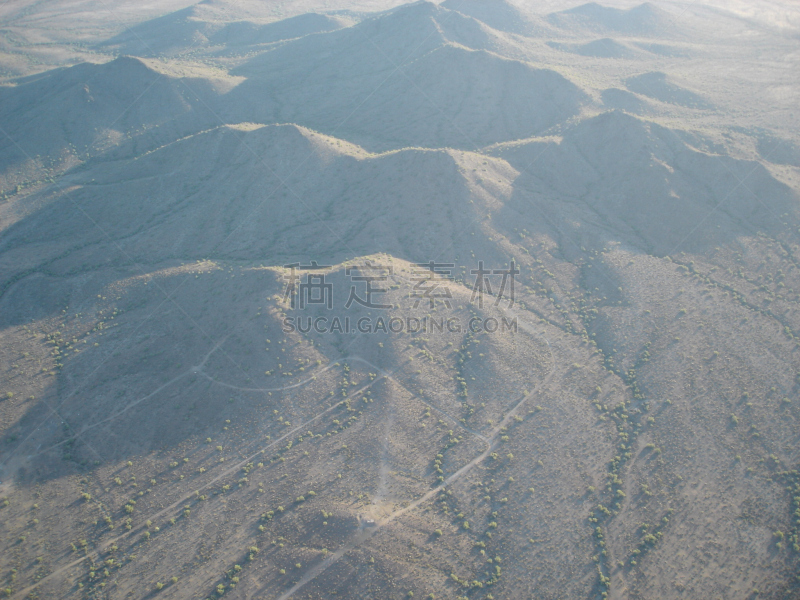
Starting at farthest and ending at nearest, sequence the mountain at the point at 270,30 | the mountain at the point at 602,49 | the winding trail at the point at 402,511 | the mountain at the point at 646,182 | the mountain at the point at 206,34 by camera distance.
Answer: the mountain at the point at 270,30
the mountain at the point at 206,34
the mountain at the point at 602,49
the mountain at the point at 646,182
the winding trail at the point at 402,511

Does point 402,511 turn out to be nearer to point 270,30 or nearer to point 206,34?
point 270,30

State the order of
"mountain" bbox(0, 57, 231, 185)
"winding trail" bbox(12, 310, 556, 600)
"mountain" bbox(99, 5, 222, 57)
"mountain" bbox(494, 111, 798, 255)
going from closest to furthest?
"winding trail" bbox(12, 310, 556, 600), "mountain" bbox(494, 111, 798, 255), "mountain" bbox(0, 57, 231, 185), "mountain" bbox(99, 5, 222, 57)

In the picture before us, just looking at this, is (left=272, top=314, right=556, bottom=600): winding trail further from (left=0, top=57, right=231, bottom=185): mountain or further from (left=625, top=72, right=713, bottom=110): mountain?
(left=0, top=57, right=231, bottom=185): mountain

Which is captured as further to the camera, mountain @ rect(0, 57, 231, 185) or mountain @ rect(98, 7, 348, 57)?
mountain @ rect(98, 7, 348, 57)

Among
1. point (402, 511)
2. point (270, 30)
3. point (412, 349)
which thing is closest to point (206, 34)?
point (270, 30)

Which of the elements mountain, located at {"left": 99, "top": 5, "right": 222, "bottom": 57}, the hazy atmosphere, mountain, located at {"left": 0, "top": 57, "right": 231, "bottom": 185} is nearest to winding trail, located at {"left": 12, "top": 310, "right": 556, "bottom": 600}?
the hazy atmosphere

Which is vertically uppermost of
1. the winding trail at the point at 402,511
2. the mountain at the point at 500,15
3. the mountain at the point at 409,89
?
the mountain at the point at 500,15

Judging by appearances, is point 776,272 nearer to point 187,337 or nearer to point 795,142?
point 795,142

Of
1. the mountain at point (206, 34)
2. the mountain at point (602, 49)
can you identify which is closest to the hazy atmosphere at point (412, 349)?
the mountain at point (602, 49)

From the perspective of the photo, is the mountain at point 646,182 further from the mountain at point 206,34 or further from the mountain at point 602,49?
the mountain at point 206,34

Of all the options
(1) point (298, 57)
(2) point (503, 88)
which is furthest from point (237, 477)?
(1) point (298, 57)
